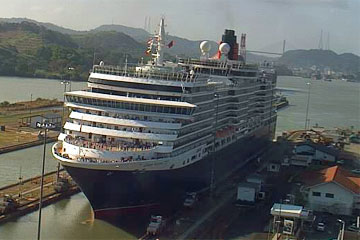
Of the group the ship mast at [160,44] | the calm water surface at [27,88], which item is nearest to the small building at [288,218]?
the ship mast at [160,44]

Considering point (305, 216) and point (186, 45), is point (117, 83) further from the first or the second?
point (186, 45)

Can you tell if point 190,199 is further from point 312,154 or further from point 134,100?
point 312,154

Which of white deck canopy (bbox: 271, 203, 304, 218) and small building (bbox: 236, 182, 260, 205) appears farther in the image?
small building (bbox: 236, 182, 260, 205)

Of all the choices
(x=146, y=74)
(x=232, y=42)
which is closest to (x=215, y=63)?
(x=232, y=42)

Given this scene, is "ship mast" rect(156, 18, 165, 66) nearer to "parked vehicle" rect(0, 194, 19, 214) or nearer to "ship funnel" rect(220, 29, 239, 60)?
"parked vehicle" rect(0, 194, 19, 214)

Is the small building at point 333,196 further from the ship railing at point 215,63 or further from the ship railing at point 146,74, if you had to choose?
the ship railing at point 215,63

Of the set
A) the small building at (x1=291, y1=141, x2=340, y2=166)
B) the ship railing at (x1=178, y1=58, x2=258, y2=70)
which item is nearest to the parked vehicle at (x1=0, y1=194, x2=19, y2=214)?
the ship railing at (x1=178, y1=58, x2=258, y2=70)
